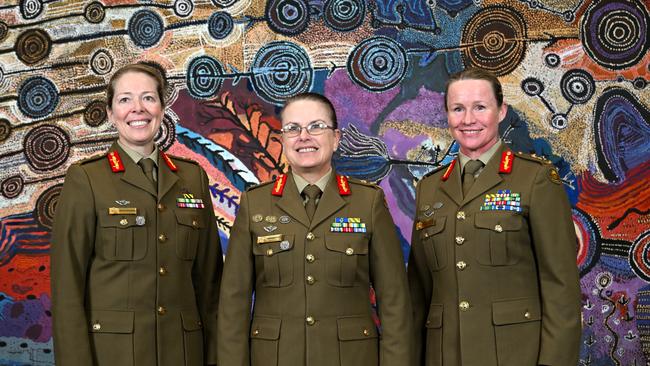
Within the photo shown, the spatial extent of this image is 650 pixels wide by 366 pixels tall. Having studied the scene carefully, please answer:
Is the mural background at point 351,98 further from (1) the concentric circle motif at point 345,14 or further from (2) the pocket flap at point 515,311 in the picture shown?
(2) the pocket flap at point 515,311

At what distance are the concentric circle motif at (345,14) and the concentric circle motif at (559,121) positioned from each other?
114cm

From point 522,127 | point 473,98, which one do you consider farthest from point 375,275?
point 522,127

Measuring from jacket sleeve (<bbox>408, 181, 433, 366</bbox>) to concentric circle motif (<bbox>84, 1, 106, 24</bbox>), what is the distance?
98.4 inches

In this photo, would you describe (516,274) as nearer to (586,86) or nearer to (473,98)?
(473,98)

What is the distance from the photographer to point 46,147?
458 centimetres

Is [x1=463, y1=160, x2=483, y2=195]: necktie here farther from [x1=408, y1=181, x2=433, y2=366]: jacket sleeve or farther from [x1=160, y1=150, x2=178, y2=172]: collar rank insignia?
[x1=160, y1=150, x2=178, y2=172]: collar rank insignia

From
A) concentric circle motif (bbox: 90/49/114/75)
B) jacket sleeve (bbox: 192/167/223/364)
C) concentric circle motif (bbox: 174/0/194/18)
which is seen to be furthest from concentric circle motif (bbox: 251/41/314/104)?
jacket sleeve (bbox: 192/167/223/364)

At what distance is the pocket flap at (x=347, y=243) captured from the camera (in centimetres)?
269

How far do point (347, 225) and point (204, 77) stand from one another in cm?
202

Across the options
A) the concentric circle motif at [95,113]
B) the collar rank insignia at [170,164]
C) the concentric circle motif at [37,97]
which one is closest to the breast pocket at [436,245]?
the collar rank insignia at [170,164]

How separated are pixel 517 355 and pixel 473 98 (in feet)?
2.90

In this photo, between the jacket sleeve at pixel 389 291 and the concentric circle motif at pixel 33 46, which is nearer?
the jacket sleeve at pixel 389 291

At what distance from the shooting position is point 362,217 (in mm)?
2754

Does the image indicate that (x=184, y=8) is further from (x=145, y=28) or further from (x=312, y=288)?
(x=312, y=288)
